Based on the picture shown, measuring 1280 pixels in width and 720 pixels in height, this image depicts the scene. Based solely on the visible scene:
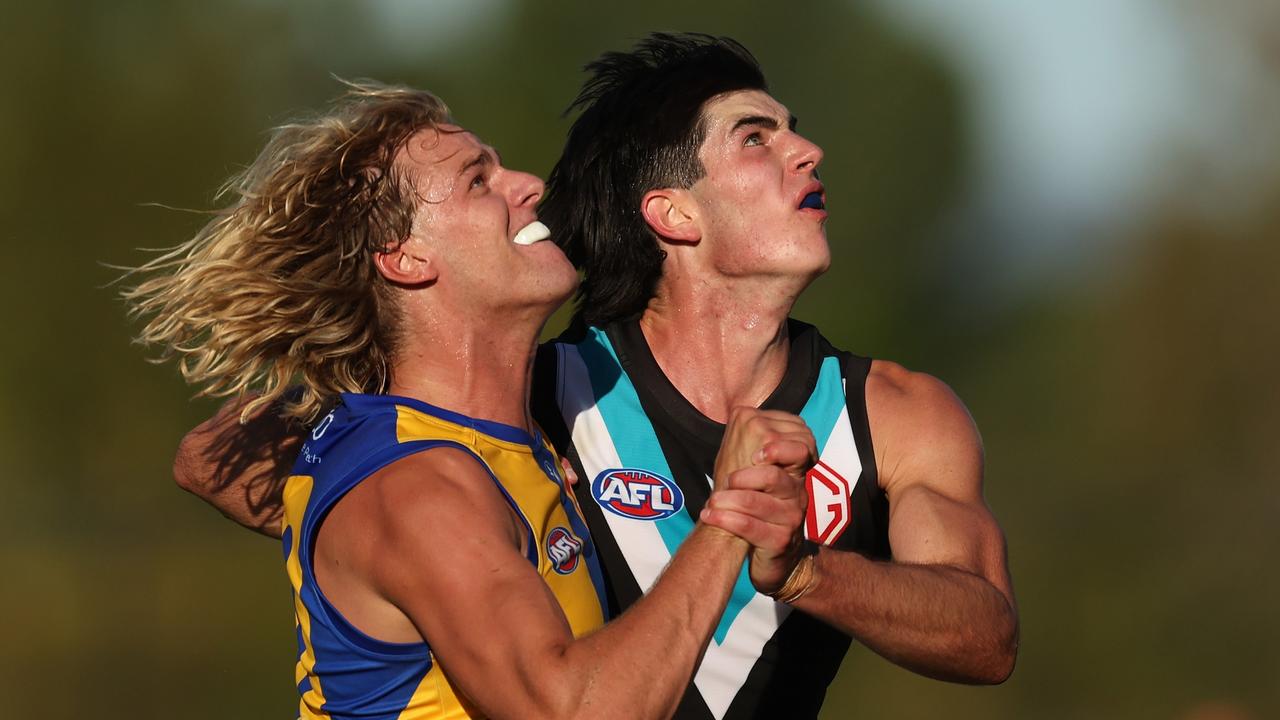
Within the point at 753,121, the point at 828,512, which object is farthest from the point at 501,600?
the point at 753,121

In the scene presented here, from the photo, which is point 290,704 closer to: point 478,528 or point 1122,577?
point 1122,577

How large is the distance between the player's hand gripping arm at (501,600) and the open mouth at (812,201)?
1442 mm

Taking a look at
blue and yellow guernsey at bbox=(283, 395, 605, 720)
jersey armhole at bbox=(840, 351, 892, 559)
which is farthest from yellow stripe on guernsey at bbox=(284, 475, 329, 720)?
jersey armhole at bbox=(840, 351, 892, 559)

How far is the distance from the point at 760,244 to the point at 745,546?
149cm

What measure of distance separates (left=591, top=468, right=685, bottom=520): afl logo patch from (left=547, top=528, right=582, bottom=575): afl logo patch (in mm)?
591

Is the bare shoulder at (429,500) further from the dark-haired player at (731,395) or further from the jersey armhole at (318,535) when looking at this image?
the dark-haired player at (731,395)

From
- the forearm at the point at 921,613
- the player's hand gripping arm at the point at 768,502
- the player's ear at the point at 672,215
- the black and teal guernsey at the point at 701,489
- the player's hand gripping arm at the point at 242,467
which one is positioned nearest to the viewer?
the player's hand gripping arm at the point at 768,502

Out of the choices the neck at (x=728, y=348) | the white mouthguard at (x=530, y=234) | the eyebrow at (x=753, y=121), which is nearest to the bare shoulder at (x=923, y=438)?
the neck at (x=728, y=348)

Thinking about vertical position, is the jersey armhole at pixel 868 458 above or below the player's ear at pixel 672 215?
below

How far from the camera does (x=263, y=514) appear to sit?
451cm

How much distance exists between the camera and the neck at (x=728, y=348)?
177 inches

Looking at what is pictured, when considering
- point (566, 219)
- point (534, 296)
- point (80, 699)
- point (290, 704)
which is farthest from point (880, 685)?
point (534, 296)

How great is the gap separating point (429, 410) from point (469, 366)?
0.20 metres

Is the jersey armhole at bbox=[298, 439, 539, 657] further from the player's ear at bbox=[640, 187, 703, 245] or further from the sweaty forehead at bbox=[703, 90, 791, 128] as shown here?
the sweaty forehead at bbox=[703, 90, 791, 128]
